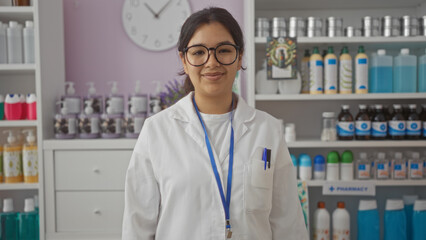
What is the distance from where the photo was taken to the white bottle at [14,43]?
2.49 metres

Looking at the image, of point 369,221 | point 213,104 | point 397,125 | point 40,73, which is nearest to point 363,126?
point 397,125

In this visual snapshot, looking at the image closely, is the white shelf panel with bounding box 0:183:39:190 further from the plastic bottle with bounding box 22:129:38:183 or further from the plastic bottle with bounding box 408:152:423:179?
the plastic bottle with bounding box 408:152:423:179

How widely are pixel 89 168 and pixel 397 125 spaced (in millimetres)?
1935

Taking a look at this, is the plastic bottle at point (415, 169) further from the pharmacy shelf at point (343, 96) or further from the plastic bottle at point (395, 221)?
the pharmacy shelf at point (343, 96)

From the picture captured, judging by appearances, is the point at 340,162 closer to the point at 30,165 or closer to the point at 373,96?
the point at 373,96

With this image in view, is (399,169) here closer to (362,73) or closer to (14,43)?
(362,73)

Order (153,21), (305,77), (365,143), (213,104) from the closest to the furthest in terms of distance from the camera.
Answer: (213,104) < (365,143) < (305,77) < (153,21)

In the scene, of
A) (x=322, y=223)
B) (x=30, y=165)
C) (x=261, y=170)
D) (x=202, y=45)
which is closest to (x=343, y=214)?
(x=322, y=223)

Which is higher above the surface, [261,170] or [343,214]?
[261,170]

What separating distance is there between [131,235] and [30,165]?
1.61 metres

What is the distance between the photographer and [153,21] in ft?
9.45

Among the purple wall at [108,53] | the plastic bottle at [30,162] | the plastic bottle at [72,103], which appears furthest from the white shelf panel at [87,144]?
the purple wall at [108,53]

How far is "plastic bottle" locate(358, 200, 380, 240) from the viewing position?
2.57 m

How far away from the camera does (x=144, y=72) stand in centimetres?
290
